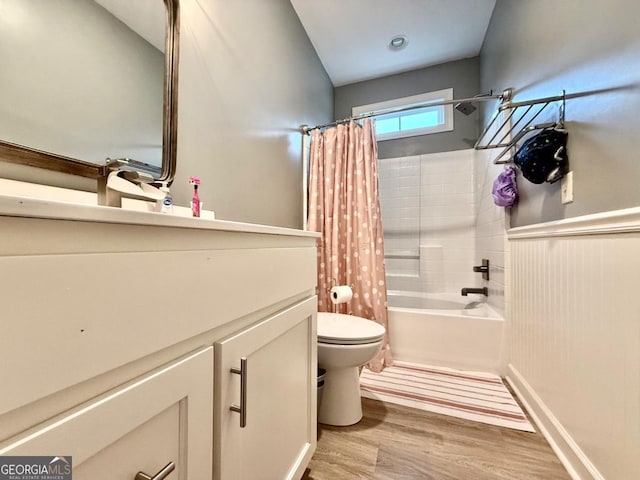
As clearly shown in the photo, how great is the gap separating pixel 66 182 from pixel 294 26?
6.33ft

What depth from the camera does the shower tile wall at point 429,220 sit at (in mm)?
2580

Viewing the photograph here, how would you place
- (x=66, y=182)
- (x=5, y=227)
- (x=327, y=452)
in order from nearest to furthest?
1. (x=5, y=227)
2. (x=66, y=182)
3. (x=327, y=452)

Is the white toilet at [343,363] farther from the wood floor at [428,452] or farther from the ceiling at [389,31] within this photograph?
the ceiling at [389,31]

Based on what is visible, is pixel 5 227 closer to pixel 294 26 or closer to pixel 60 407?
pixel 60 407

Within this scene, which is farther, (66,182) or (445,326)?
(445,326)

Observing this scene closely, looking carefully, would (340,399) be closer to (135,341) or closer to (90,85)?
(135,341)

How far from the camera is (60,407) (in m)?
0.32

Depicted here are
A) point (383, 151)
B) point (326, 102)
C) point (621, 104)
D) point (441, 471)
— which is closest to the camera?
point (621, 104)

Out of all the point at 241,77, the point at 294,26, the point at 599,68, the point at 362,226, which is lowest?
the point at 362,226

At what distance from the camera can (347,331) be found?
1369 millimetres

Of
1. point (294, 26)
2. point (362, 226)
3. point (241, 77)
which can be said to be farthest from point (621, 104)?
point (294, 26)

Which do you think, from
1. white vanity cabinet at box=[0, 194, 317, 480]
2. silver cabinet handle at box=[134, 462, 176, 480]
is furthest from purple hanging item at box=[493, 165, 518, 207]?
silver cabinet handle at box=[134, 462, 176, 480]

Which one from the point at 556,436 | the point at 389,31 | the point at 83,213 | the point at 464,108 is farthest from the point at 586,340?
the point at 389,31

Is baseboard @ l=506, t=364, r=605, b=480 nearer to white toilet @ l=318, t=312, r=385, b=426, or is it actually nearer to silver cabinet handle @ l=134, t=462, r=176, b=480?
white toilet @ l=318, t=312, r=385, b=426
